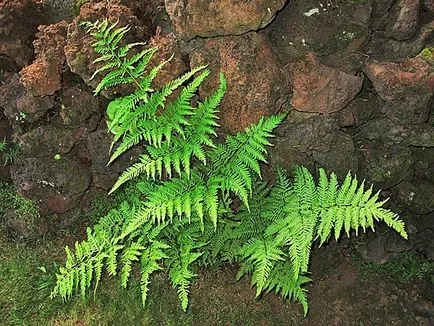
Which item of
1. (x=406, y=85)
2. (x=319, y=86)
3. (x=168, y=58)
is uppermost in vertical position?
(x=168, y=58)

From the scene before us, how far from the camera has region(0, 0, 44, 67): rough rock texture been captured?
12.0 feet

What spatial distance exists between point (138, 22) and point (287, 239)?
6.43 ft

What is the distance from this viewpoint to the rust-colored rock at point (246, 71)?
11.2 feet

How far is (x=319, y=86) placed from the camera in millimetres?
3500

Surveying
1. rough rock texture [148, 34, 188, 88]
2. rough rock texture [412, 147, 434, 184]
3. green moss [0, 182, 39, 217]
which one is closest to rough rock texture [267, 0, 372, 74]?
rough rock texture [148, 34, 188, 88]

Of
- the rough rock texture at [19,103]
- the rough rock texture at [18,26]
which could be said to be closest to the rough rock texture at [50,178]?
→ the rough rock texture at [19,103]

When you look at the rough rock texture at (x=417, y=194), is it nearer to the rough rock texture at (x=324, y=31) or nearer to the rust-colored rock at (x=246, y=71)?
the rough rock texture at (x=324, y=31)

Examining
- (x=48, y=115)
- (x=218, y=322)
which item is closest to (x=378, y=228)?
(x=218, y=322)

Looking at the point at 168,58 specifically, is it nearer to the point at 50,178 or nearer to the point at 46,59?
the point at 46,59

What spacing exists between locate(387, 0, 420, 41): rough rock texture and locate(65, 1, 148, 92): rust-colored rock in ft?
6.30

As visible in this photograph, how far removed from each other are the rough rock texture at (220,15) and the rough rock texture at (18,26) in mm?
1156

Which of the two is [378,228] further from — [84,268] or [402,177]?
[84,268]

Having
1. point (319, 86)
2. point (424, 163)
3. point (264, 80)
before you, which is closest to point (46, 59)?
point (264, 80)

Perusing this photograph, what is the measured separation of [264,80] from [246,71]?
0.48 feet
